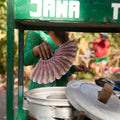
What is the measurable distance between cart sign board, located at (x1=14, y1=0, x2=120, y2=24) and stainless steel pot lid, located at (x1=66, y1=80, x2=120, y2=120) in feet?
1.27

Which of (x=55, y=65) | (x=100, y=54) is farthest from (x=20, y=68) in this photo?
(x=100, y=54)

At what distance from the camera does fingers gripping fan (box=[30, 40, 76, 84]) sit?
206 centimetres

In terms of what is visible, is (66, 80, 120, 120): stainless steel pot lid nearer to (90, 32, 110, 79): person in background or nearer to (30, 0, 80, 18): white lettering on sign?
(30, 0, 80, 18): white lettering on sign

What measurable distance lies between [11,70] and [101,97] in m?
0.54

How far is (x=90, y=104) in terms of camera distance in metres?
1.19

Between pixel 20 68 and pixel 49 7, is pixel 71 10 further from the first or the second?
pixel 20 68

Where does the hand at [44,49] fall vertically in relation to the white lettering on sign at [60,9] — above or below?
below

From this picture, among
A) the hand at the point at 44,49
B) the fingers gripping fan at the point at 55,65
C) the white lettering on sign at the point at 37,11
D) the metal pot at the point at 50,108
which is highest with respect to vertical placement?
the white lettering on sign at the point at 37,11

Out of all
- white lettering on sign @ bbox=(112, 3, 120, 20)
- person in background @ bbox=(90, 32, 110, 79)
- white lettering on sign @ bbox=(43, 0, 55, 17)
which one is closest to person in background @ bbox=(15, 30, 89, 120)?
white lettering on sign @ bbox=(43, 0, 55, 17)

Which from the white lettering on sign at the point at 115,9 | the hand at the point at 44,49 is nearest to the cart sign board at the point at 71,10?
the white lettering on sign at the point at 115,9

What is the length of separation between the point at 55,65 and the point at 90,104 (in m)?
0.94

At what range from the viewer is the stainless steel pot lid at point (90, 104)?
1.13m

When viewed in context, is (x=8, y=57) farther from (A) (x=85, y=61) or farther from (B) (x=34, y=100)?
(A) (x=85, y=61)

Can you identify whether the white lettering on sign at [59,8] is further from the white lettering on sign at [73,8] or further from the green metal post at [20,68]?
the green metal post at [20,68]
